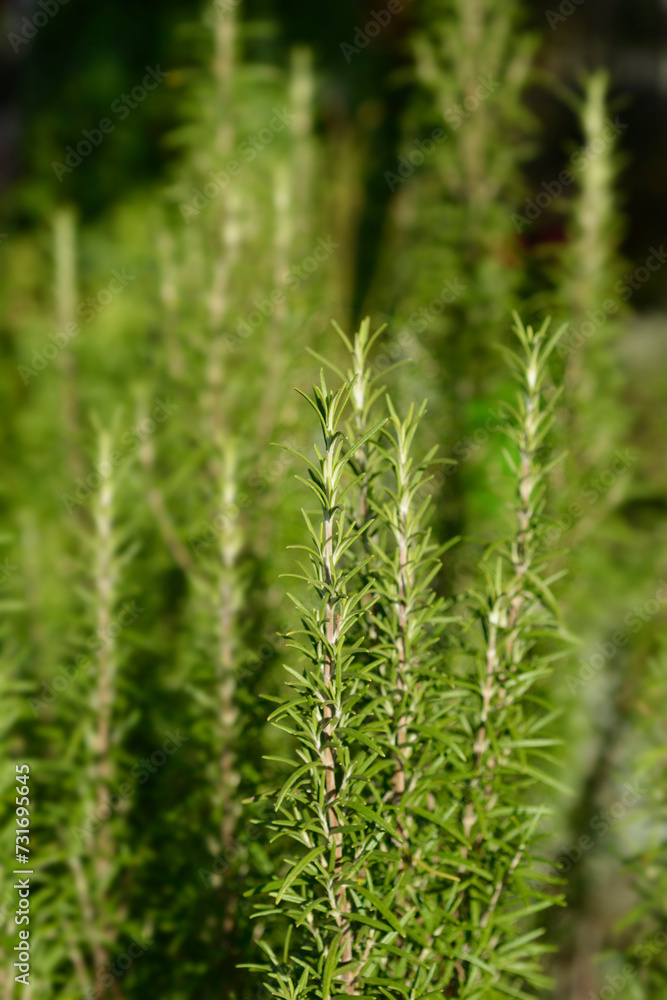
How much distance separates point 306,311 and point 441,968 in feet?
2.52

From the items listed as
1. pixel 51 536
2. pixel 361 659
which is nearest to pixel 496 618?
pixel 361 659

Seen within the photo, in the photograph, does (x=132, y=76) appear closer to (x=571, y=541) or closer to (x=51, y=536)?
(x=51, y=536)

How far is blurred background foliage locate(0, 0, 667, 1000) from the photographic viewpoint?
2.14 ft

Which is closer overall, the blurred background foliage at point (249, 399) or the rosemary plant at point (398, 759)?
the rosemary plant at point (398, 759)

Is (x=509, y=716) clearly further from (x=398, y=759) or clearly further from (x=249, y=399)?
(x=249, y=399)

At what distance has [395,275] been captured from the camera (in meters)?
1.42

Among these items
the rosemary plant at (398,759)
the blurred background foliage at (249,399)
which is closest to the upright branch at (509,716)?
the rosemary plant at (398,759)

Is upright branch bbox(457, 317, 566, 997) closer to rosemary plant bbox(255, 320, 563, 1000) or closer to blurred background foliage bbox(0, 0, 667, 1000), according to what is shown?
rosemary plant bbox(255, 320, 563, 1000)

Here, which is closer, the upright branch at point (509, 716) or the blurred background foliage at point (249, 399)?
the upright branch at point (509, 716)

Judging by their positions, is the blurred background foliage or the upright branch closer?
the upright branch

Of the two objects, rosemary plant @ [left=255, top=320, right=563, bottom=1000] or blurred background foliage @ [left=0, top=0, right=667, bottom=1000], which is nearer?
rosemary plant @ [left=255, top=320, right=563, bottom=1000]

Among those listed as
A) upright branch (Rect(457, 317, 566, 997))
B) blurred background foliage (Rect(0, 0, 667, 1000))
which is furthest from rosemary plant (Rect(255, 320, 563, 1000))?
blurred background foliage (Rect(0, 0, 667, 1000))

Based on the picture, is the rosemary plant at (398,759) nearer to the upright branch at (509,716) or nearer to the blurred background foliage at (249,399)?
the upright branch at (509,716)

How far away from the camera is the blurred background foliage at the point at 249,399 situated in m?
0.65
